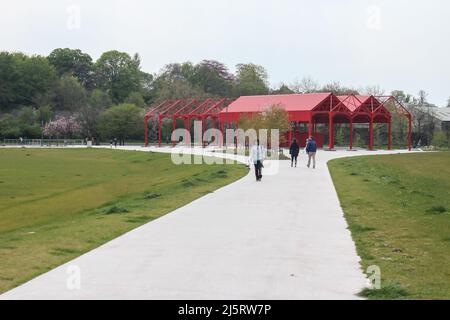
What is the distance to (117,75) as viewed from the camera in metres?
122

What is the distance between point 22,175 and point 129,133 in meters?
50.6

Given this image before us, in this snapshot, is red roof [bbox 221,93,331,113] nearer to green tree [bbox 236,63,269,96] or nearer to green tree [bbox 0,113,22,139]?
green tree [bbox 0,113,22,139]

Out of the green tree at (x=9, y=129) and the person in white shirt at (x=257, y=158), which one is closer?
the person in white shirt at (x=257, y=158)

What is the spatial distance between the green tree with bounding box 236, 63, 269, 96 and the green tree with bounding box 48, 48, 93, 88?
93.1 feet

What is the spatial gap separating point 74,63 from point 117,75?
28.2ft

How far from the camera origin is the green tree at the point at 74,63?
399ft

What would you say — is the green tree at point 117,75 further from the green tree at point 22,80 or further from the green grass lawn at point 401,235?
the green grass lawn at point 401,235

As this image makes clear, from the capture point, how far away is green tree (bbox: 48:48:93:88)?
399ft

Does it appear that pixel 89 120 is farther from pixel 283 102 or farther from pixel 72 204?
pixel 72 204

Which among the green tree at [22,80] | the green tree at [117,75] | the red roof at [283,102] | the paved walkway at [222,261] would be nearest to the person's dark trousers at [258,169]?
the paved walkway at [222,261]

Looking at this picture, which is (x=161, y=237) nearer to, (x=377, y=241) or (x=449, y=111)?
(x=377, y=241)

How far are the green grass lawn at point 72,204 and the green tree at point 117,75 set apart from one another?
7302 centimetres

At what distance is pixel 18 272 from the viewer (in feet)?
28.3
